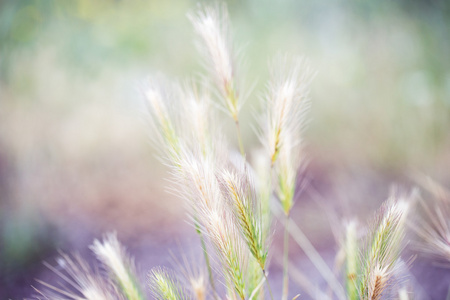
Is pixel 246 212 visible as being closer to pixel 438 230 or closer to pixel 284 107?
pixel 284 107

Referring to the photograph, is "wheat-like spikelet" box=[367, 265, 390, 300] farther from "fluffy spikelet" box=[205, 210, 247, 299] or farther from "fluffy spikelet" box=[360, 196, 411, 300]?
"fluffy spikelet" box=[205, 210, 247, 299]

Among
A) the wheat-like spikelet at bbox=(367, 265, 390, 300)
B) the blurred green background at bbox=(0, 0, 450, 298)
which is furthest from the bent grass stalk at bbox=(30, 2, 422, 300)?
the blurred green background at bbox=(0, 0, 450, 298)

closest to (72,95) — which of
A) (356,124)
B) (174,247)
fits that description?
(174,247)

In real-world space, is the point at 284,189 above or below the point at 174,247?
above

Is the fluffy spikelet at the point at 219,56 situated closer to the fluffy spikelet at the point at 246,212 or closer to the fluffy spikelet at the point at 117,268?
the fluffy spikelet at the point at 246,212

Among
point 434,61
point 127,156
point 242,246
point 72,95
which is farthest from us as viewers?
point 434,61

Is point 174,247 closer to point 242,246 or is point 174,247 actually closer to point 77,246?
point 77,246
